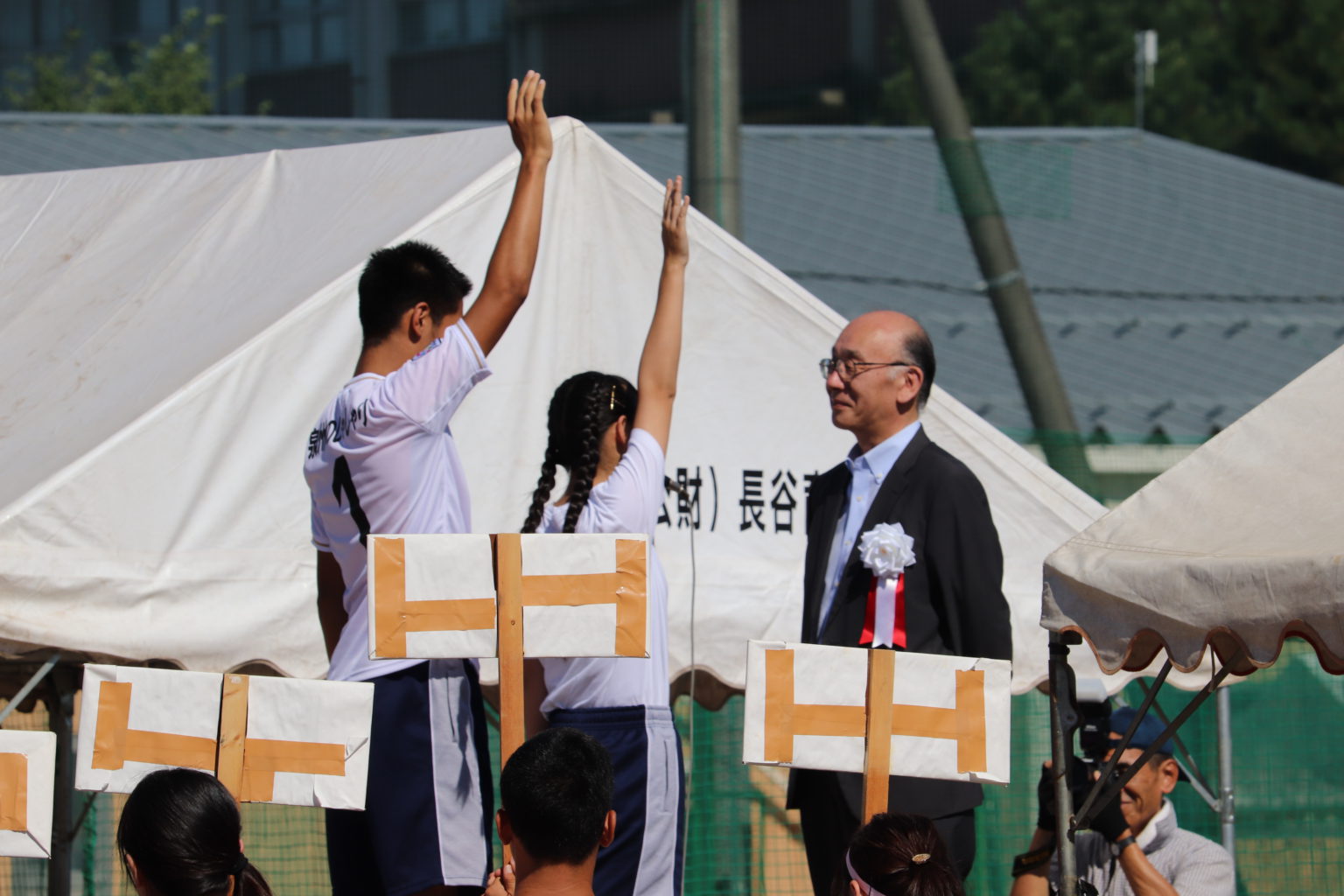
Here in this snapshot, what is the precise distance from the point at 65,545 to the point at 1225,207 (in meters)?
15.6

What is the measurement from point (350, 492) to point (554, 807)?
2.79ft

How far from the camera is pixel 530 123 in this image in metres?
3.31

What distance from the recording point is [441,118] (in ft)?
89.9

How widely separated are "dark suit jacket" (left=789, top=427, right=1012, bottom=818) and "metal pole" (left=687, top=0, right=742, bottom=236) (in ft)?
8.88

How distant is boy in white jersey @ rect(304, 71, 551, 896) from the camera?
3041mm

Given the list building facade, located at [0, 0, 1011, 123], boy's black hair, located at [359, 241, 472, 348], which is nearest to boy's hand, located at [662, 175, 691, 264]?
boy's black hair, located at [359, 241, 472, 348]

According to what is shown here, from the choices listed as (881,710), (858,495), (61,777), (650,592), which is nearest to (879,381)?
(858,495)

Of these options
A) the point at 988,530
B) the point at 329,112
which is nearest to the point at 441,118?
the point at 329,112

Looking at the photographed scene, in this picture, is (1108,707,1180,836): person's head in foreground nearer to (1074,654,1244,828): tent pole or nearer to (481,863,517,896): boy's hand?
(1074,654,1244,828): tent pole

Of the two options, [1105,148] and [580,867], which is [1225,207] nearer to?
[1105,148]

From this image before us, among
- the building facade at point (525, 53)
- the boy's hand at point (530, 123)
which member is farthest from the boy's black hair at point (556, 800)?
the building facade at point (525, 53)

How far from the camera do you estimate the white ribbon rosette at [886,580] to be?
10.6 ft

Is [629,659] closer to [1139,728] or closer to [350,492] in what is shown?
[350,492]

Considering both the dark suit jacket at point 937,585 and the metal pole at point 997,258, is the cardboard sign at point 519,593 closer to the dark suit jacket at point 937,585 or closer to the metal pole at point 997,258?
the dark suit jacket at point 937,585
